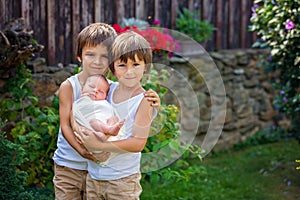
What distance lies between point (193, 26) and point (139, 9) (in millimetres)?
693

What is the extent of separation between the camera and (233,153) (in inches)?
259

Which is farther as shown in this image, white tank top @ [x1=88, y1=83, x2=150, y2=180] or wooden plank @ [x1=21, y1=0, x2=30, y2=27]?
wooden plank @ [x1=21, y1=0, x2=30, y2=27]

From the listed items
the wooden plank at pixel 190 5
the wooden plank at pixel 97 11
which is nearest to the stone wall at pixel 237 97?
the wooden plank at pixel 190 5

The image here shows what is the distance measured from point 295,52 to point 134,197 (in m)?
3.00

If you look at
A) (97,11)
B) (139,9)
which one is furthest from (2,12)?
(139,9)

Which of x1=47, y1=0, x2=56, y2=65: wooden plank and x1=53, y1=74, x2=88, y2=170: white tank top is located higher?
x1=47, y1=0, x2=56, y2=65: wooden plank

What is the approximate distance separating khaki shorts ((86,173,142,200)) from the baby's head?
1.39 feet

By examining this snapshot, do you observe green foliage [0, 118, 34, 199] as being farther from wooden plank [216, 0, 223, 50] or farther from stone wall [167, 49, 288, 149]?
wooden plank [216, 0, 223, 50]

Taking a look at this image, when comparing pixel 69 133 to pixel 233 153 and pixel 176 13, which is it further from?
pixel 233 153

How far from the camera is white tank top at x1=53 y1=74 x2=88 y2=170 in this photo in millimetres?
3067

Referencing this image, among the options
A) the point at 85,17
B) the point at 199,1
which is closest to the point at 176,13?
the point at 199,1

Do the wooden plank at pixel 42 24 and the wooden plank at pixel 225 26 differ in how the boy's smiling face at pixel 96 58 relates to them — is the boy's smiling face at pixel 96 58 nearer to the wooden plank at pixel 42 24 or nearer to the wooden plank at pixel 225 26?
the wooden plank at pixel 42 24

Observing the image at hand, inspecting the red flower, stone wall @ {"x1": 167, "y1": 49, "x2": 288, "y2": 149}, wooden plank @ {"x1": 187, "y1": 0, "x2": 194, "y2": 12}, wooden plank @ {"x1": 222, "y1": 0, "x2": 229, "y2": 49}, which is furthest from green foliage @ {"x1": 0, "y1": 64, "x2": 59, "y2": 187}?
wooden plank @ {"x1": 222, "y1": 0, "x2": 229, "y2": 49}

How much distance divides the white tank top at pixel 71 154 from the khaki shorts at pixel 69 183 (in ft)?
0.10
